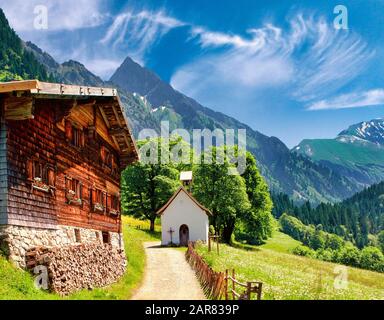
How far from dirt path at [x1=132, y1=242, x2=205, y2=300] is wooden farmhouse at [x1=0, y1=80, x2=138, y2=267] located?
4085mm

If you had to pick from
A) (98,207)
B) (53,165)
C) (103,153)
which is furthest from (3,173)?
(103,153)

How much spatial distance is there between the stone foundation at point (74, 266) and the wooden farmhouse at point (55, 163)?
674 millimetres

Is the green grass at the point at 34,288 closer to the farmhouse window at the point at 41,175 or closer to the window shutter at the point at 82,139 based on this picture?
the farmhouse window at the point at 41,175

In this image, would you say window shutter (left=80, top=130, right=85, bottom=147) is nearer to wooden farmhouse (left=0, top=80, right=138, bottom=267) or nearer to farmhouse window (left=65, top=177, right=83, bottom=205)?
wooden farmhouse (left=0, top=80, right=138, bottom=267)

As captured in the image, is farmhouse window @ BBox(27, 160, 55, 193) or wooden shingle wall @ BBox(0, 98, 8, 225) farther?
farmhouse window @ BBox(27, 160, 55, 193)

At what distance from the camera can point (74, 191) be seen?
23172mm

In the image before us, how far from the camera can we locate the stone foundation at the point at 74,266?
16406 millimetres

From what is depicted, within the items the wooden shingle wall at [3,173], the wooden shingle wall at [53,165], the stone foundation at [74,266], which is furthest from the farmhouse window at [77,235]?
the wooden shingle wall at [3,173]

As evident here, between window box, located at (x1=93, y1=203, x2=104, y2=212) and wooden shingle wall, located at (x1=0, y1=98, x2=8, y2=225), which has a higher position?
wooden shingle wall, located at (x1=0, y1=98, x2=8, y2=225)

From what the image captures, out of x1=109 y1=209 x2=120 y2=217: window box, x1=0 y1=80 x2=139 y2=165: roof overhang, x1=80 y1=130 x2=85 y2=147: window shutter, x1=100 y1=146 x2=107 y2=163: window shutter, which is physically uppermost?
x1=0 y1=80 x2=139 y2=165: roof overhang

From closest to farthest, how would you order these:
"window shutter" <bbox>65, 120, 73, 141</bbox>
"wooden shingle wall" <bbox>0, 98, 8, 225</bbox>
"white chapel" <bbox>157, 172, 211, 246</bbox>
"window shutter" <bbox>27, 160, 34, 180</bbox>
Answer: "wooden shingle wall" <bbox>0, 98, 8, 225</bbox>, "window shutter" <bbox>27, 160, 34, 180</bbox>, "window shutter" <bbox>65, 120, 73, 141</bbox>, "white chapel" <bbox>157, 172, 211, 246</bbox>

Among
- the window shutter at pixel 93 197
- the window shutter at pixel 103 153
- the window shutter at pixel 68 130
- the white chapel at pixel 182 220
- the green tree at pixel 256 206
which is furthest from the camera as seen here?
the green tree at pixel 256 206

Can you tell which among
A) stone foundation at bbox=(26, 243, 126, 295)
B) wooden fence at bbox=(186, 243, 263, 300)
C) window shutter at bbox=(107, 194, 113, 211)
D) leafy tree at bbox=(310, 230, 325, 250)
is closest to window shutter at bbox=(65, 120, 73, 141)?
stone foundation at bbox=(26, 243, 126, 295)

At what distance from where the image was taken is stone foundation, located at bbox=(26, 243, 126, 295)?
1641cm
